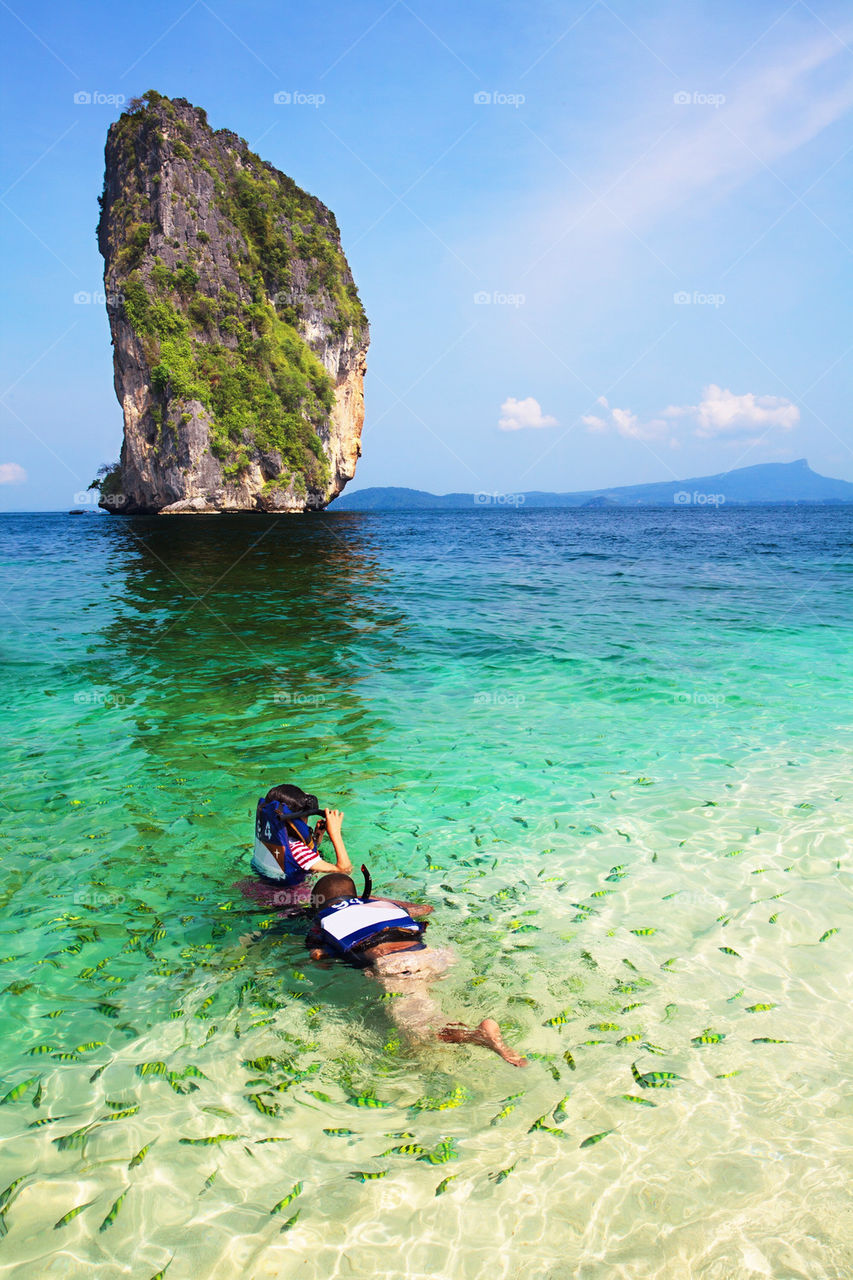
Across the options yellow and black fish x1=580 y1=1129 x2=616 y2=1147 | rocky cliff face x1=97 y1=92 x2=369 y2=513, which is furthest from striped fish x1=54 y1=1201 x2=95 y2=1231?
rocky cliff face x1=97 y1=92 x2=369 y2=513

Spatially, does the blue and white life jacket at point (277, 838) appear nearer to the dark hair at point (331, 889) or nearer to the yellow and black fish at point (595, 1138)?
the dark hair at point (331, 889)

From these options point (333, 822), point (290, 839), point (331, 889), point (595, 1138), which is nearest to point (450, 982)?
point (331, 889)

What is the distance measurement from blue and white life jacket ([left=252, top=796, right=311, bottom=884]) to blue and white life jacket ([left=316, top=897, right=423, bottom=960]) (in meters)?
1.04

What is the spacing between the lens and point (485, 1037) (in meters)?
4.67

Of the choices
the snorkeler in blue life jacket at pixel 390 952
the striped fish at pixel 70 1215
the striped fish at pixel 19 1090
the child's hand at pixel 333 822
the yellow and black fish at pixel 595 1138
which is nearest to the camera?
the striped fish at pixel 70 1215

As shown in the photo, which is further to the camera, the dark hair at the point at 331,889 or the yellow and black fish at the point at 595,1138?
the dark hair at the point at 331,889

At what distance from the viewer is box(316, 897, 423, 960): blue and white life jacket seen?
5133mm

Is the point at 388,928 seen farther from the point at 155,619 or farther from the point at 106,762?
the point at 155,619

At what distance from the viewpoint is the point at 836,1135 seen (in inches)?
163

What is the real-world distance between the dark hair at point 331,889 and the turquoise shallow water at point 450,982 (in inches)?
23.1

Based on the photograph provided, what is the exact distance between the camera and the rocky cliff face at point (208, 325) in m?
75.7

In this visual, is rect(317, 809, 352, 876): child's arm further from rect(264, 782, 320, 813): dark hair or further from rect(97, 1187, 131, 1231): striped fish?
rect(97, 1187, 131, 1231): striped fish

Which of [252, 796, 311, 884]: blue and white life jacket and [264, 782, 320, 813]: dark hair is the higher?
[264, 782, 320, 813]: dark hair

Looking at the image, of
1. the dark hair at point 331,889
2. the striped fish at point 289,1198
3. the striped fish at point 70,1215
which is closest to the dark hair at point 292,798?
the dark hair at point 331,889
